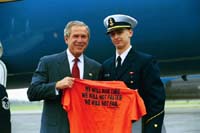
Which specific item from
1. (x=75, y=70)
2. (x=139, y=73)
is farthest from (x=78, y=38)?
A: (x=139, y=73)

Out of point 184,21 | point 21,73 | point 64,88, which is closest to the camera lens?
point 64,88

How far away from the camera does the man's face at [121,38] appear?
2656 mm

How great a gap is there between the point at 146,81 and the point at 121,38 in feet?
0.79

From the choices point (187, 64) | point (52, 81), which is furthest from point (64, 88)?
point (187, 64)

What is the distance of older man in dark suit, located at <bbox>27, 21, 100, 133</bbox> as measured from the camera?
2701 millimetres

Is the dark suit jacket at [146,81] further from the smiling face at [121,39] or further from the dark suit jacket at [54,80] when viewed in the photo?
the dark suit jacket at [54,80]

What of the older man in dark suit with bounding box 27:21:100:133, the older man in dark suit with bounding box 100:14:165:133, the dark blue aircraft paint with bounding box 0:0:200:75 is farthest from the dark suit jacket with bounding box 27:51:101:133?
the dark blue aircraft paint with bounding box 0:0:200:75

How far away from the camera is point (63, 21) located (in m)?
5.24

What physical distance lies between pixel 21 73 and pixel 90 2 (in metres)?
1.17

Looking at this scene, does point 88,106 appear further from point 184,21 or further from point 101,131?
point 184,21

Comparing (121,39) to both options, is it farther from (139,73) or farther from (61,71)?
(61,71)

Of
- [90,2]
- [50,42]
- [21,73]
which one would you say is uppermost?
[90,2]

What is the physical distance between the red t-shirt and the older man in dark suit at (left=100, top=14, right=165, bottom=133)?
59 mm

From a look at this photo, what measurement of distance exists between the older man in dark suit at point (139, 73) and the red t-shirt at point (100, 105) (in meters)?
0.06
